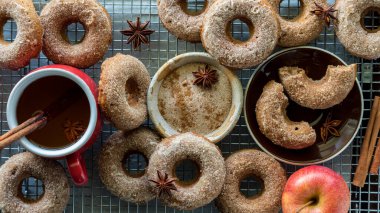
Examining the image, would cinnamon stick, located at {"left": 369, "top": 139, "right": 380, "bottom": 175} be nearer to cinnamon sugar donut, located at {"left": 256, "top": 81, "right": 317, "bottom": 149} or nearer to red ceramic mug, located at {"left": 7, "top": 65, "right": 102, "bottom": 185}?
cinnamon sugar donut, located at {"left": 256, "top": 81, "right": 317, "bottom": 149}

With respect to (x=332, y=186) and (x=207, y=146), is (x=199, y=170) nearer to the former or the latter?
(x=207, y=146)

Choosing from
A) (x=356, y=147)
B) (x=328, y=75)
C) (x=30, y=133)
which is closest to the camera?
(x=30, y=133)

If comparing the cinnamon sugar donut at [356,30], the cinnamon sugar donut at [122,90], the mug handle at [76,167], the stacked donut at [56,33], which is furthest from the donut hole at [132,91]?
the cinnamon sugar donut at [356,30]

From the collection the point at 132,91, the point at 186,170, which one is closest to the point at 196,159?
the point at 186,170

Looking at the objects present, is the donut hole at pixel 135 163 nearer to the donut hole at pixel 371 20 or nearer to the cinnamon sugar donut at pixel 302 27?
the cinnamon sugar donut at pixel 302 27

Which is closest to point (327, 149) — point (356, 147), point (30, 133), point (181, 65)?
point (356, 147)

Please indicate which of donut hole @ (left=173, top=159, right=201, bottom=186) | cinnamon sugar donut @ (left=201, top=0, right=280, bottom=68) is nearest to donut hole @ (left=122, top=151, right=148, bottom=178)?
donut hole @ (left=173, top=159, right=201, bottom=186)

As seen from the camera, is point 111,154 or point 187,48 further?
point 187,48
